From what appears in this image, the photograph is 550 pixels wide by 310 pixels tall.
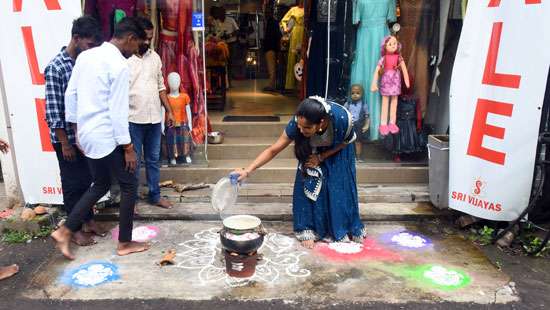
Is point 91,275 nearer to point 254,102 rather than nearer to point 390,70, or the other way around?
point 390,70

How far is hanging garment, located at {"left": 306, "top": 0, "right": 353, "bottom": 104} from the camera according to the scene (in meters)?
5.48

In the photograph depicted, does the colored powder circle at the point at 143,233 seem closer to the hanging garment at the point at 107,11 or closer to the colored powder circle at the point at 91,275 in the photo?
the colored powder circle at the point at 91,275

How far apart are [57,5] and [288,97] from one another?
4.76m

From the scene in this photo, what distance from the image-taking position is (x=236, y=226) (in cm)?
351

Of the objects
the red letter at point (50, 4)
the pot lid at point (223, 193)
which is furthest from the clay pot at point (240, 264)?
the red letter at point (50, 4)

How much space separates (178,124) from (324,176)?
2078mm

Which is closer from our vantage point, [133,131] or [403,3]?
[133,131]

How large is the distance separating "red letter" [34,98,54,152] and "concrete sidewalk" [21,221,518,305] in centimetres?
114

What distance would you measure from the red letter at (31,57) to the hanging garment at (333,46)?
307cm

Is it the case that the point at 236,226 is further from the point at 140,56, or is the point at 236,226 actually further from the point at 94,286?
the point at 140,56

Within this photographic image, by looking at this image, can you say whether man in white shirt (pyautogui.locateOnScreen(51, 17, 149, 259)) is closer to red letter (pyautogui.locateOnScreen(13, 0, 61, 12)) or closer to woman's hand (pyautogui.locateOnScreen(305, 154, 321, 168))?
red letter (pyautogui.locateOnScreen(13, 0, 61, 12))

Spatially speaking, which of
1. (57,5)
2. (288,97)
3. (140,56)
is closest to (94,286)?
(140,56)

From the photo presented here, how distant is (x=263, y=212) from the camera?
489cm

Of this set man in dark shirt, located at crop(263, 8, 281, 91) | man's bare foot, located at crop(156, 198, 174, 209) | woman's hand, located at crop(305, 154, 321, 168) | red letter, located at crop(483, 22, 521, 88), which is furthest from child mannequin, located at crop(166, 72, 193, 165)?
man in dark shirt, located at crop(263, 8, 281, 91)
